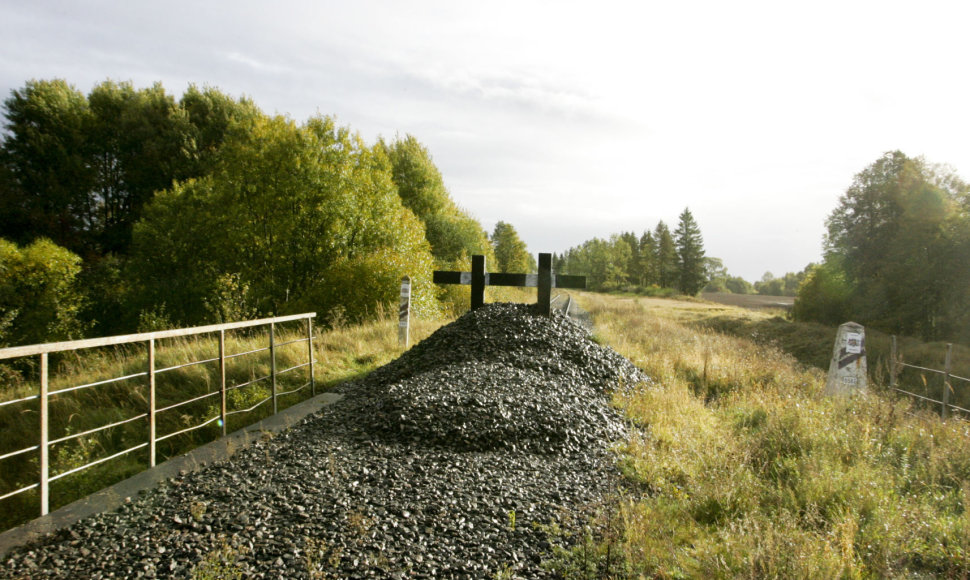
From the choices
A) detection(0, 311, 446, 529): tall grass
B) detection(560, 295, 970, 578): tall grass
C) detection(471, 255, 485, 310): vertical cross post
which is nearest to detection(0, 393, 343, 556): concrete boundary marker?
detection(0, 311, 446, 529): tall grass

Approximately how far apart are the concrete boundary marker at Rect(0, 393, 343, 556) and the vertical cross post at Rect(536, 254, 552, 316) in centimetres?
470

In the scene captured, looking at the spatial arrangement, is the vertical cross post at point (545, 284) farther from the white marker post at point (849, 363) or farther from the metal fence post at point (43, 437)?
the metal fence post at point (43, 437)

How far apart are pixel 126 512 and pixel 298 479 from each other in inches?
43.5

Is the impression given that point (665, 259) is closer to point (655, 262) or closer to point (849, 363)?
point (655, 262)

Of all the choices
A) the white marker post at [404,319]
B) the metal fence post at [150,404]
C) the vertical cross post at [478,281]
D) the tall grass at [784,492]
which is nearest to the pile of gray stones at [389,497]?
the tall grass at [784,492]

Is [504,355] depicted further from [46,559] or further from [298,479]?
[46,559]

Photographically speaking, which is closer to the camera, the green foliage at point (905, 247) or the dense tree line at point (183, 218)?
the dense tree line at point (183, 218)

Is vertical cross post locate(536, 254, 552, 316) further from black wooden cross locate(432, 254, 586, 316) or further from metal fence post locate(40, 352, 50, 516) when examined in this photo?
metal fence post locate(40, 352, 50, 516)

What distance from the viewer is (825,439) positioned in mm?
4996

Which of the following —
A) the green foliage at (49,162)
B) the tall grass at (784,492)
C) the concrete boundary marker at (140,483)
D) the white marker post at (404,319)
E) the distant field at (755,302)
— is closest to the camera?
the tall grass at (784,492)

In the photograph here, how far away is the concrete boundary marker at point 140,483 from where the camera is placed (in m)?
3.12

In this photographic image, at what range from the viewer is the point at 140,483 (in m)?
3.89

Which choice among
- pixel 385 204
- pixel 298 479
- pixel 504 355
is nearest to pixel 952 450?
pixel 504 355

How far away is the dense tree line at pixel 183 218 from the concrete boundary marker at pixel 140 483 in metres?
9.08
